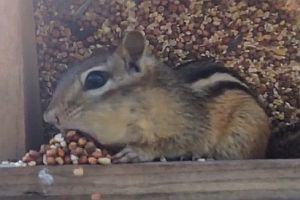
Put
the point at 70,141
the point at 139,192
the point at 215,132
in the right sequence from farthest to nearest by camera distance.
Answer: the point at 215,132 < the point at 70,141 < the point at 139,192

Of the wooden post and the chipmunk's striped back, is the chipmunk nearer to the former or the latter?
A: the chipmunk's striped back

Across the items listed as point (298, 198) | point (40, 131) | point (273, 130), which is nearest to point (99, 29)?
point (40, 131)

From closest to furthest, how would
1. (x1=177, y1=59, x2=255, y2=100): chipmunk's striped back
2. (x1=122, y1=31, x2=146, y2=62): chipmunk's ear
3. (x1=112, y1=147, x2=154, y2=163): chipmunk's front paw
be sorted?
(x1=112, y1=147, x2=154, y2=163): chipmunk's front paw < (x1=122, y1=31, x2=146, y2=62): chipmunk's ear < (x1=177, y1=59, x2=255, y2=100): chipmunk's striped back

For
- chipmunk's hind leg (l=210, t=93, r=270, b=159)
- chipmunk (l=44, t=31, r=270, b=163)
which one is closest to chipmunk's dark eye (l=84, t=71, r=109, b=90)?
chipmunk (l=44, t=31, r=270, b=163)

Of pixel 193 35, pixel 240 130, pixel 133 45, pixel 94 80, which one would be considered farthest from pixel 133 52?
pixel 240 130

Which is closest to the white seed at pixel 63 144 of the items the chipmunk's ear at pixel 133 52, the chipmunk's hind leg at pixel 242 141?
the chipmunk's ear at pixel 133 52

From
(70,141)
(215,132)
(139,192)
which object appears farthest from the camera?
(215,132)

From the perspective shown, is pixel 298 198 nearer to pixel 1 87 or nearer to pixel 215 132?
pixel 215 132
